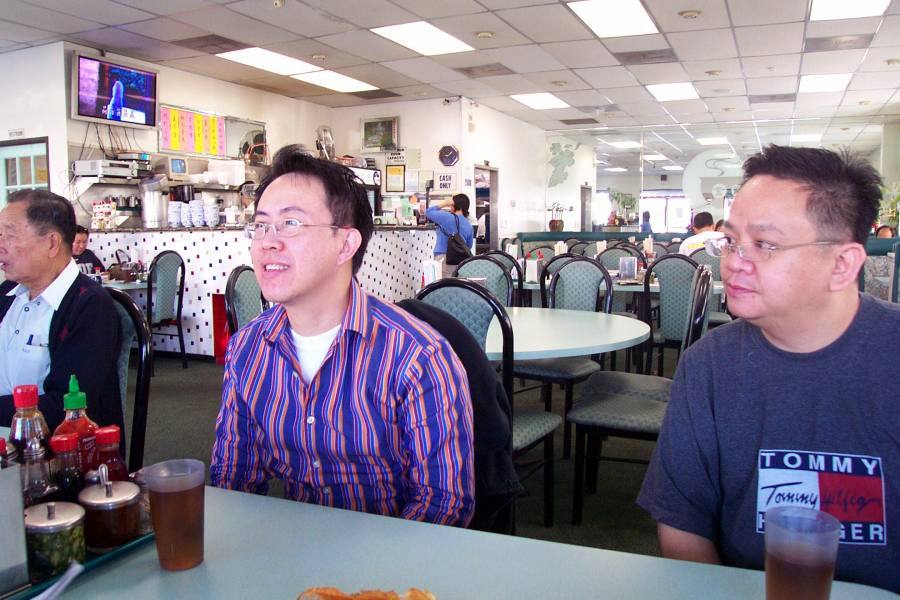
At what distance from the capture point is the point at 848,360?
3.57 ft

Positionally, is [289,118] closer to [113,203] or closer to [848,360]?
[113,203]

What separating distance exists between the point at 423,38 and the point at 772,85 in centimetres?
496

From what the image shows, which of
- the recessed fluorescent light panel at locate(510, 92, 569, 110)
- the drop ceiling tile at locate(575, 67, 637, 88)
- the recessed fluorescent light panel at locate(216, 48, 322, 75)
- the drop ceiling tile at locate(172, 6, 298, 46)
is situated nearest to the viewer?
the drop ceiling tile at locate(172, 6, 298, 46)

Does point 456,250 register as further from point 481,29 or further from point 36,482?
point 36,482

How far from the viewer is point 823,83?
9016 millimetres

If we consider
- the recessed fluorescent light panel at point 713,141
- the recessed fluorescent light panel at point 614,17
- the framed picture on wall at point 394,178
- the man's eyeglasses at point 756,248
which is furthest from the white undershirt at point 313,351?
the recessed fluorescent light panel at point 713,141

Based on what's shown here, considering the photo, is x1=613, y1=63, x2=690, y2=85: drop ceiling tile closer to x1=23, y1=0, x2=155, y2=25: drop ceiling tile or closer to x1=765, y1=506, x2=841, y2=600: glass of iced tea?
x1=23, y1=0, x2=155, y2=25: drop ceiling tile

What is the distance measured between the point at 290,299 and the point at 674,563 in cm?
80

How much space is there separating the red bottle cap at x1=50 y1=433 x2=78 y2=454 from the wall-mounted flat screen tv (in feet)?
22.2

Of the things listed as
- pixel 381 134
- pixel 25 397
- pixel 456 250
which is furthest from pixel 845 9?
pixel 25 397

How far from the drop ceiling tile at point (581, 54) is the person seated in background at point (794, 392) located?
20.9 ft

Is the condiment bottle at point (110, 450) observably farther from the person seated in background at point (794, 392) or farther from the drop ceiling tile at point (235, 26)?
the drop ceiling tile at point (235, 26)

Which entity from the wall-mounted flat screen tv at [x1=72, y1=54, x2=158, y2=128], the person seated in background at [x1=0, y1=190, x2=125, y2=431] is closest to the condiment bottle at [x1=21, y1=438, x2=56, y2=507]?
the person seated in background at [x1=0, y1=190, x2=125, y2=431]

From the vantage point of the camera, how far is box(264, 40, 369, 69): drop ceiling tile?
695 centimetres
